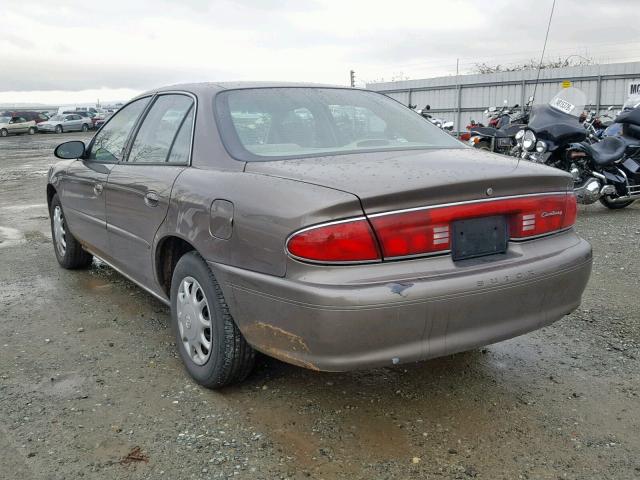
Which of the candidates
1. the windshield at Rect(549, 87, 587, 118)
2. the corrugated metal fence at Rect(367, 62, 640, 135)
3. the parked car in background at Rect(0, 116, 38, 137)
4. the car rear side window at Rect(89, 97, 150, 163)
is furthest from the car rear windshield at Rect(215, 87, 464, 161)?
the parked car in background at Rect(0, 116, 38, 137)

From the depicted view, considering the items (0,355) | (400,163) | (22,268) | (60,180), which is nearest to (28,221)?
(22,268)

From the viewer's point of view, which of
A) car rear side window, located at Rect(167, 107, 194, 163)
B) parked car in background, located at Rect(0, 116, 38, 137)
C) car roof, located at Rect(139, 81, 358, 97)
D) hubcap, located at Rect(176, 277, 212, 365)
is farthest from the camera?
parked car in background, located at Rect(0, 116, 38, 137)

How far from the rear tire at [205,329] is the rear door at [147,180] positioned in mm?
400

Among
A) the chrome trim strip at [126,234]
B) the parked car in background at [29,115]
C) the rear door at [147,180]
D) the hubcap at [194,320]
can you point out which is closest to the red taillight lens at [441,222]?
the hubcap at [194,320]

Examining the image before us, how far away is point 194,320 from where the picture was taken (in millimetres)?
3146

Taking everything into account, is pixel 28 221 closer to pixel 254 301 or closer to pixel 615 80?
pixel 254 301

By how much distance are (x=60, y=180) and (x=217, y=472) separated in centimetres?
355

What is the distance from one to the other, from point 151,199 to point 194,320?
2.52 ft

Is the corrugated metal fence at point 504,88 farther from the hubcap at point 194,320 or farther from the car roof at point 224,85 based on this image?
the hubcap at point 194,320

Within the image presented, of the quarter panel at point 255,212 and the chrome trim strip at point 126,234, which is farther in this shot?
the chrome trim strip at point 126,234

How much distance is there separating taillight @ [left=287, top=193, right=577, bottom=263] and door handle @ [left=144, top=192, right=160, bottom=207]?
1.27 meters

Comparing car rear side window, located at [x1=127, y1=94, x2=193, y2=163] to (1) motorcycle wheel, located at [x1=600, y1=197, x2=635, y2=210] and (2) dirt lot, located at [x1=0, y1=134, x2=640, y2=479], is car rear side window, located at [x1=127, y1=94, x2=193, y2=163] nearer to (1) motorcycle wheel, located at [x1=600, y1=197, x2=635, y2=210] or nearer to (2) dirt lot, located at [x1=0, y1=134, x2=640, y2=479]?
(2) dirt lot, located at [x1=0, y1=134, x2=640, y2=479]

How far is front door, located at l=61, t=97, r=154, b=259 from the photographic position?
13.9 feet

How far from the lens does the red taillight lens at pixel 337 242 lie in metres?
2.37
